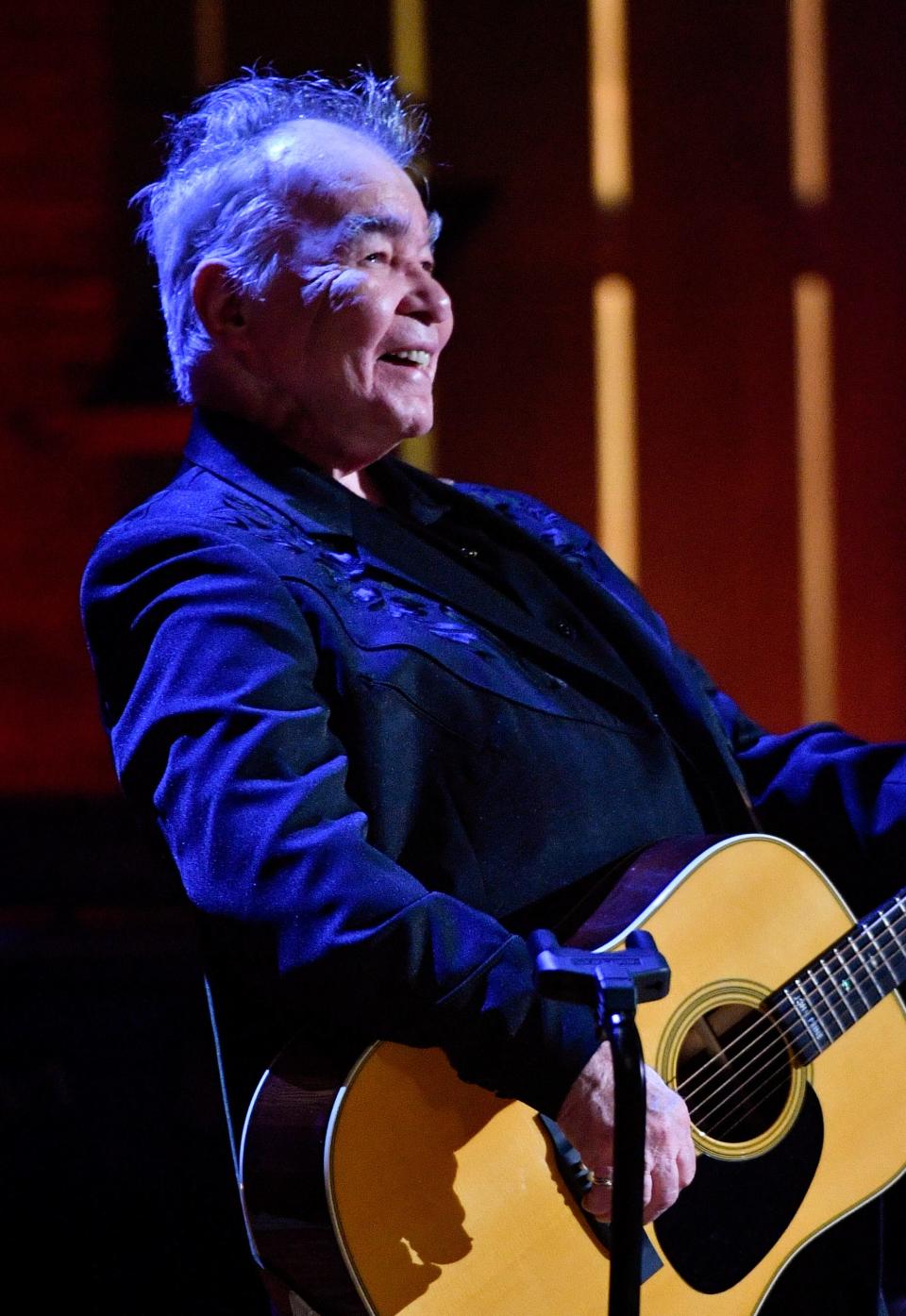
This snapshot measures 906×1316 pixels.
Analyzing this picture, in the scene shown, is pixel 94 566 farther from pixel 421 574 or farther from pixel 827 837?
pixel 827 837

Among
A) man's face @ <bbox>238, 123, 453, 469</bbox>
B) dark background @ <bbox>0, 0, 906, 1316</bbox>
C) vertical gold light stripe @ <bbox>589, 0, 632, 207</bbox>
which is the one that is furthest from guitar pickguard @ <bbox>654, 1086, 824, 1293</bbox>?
vertical gold light stripe @ <bbox>589, 0, 632, 207</bbox>

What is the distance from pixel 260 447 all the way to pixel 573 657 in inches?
18.3

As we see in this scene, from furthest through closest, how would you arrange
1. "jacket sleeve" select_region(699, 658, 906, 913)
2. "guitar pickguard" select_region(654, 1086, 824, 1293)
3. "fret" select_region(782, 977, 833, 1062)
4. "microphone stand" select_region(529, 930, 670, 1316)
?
"jacket sleeve" select_region(699, 658, 906, 913) → "fret" select_region(782, 977, 833, 1062) → "guitar pickguard" select_region(654, 1086, 824, 1293) → "microphone stand" select_region(529, 930, 670, 1316)

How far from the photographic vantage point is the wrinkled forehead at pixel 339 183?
1.71 m

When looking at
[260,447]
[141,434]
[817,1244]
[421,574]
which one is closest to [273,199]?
[260,447]

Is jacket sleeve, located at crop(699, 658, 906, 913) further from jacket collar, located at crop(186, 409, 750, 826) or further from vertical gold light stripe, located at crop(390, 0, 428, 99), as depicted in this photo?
vertical gold light stripe, located at crop(390, 0, 428, 99)

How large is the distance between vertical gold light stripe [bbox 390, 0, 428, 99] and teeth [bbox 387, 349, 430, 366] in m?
1.88

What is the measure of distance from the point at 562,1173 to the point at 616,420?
7.82 ft

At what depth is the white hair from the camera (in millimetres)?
1724

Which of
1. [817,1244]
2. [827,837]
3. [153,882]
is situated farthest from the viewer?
[153,882]

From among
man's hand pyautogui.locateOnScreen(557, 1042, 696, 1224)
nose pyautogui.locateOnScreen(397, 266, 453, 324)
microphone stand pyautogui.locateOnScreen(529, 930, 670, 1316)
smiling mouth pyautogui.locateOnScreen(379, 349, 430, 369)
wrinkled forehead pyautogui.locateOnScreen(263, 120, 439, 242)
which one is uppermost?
wrinkled forehead pyautogui.locateOnScreen(263, 120, 439, 242)

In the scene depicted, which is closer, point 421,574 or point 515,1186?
point 515,1186

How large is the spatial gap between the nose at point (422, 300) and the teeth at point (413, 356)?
47mm

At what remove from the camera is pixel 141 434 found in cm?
347
